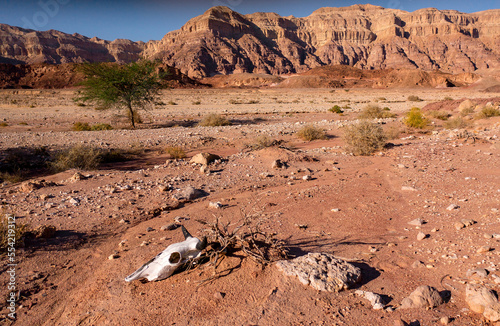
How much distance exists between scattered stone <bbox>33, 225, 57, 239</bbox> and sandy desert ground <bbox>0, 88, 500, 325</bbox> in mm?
84

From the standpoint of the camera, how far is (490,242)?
11.7ft

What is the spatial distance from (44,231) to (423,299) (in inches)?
190

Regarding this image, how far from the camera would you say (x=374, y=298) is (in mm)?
2822

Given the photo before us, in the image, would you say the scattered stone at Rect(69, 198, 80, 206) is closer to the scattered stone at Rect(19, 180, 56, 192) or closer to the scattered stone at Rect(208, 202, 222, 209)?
the scattered stone at Rect(19, 180, 56, 192)

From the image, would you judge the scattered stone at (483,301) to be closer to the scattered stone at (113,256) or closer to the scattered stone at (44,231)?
the scattered stone at (113,256)

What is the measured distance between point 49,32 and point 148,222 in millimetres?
188397

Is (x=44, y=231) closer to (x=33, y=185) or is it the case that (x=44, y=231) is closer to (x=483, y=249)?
(x=33, y=185)

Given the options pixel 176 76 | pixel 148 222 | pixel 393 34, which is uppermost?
pixel 393 34

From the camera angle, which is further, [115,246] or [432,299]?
[115,246]

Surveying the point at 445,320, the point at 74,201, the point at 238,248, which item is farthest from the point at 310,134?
the point at 445,320

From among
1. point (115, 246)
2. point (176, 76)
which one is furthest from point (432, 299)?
point (176, 76)

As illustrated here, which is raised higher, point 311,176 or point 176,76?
point 176,76

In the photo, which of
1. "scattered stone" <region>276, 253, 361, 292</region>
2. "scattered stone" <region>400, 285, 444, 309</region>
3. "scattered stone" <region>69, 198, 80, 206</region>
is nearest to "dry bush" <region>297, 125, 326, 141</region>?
"scattered stone" <region>69, 198, 80, 206</region>

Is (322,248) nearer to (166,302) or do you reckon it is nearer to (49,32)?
(166,302)
